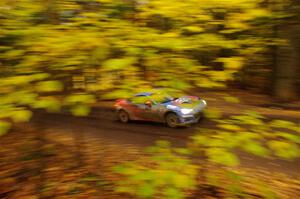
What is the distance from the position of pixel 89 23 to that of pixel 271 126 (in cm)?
180

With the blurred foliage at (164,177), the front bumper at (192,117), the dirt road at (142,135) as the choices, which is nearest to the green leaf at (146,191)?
the blurred foliage at (164,177)

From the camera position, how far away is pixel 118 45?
2.55 metres

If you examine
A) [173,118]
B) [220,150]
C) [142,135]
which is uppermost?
[220,150]

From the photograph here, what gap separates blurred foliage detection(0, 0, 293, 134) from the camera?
2451 millimetres

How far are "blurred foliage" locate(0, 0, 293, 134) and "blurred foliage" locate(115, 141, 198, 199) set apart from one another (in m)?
0.75

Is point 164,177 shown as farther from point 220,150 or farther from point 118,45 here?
point 118,45

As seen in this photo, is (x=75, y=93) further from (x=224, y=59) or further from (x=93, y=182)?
(x=93, y=182)

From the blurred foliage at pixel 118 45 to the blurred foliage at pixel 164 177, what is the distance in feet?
2.46

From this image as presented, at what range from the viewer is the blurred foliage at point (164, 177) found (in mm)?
3025

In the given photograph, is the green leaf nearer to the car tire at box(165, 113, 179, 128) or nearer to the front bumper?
the front bumper

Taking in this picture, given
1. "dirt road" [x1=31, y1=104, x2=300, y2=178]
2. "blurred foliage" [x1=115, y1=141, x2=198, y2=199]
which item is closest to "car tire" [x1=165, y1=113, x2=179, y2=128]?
"dirt road" [x1=31, y1=104, x2=300, y2=178]

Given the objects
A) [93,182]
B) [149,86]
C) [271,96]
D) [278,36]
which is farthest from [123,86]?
[271,96]

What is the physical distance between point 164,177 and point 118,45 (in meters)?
1.19

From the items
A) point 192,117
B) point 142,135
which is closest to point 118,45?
point 192,117
